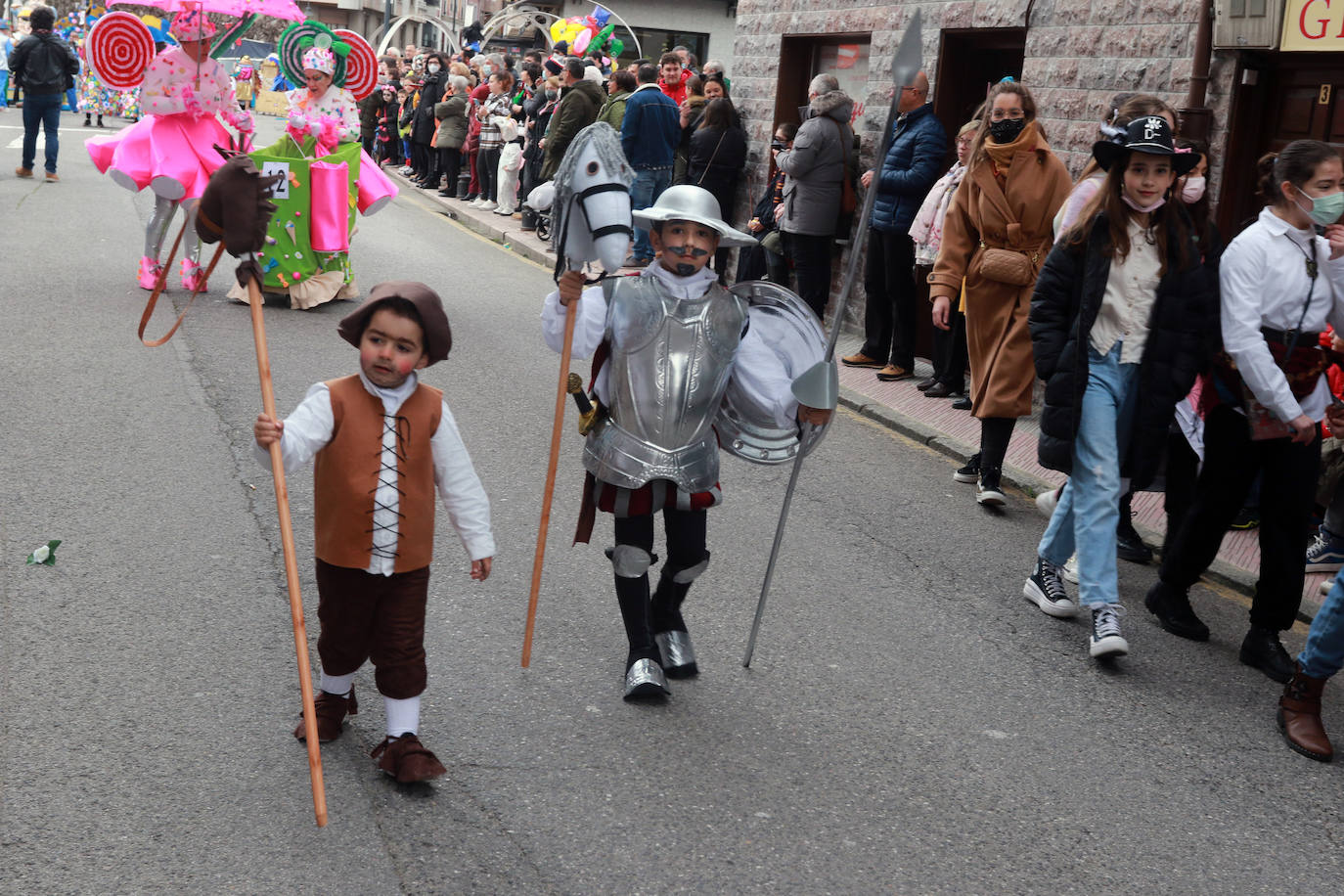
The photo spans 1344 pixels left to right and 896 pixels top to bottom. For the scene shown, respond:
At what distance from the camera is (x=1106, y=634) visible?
5.23 m

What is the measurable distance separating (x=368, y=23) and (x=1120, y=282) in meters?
83.6

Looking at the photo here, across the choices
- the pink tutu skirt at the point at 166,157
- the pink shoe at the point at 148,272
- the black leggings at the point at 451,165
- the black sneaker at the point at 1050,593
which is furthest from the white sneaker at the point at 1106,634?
the black leggings at the point at 451,165

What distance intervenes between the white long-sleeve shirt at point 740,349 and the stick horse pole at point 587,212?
0.06m

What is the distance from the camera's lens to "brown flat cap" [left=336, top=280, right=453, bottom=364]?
3.75m

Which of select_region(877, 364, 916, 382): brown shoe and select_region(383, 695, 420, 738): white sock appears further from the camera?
select_region(877, 364, 916, 382): brown shoe

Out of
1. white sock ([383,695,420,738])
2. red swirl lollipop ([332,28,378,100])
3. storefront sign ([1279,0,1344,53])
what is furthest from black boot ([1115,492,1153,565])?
red swirl lollipop ([332,28,378,100])

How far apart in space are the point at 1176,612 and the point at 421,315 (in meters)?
3.43

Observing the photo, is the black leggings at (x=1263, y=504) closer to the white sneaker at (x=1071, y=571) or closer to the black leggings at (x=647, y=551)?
the white sneaker at (x=1071, y=571)

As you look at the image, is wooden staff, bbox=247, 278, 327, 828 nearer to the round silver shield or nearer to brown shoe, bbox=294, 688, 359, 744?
brown shoe, bbox=294, 688, 359, 744

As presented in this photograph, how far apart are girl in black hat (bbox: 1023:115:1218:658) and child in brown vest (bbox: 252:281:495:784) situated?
2.47 metres

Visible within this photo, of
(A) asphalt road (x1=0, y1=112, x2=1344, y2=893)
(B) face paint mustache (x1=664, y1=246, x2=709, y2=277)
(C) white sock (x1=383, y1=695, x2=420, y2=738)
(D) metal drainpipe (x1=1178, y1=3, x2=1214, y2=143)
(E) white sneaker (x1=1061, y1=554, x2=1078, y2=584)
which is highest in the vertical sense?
(D) metal drainpipe (x1=1178, y1=3, x2=1214, y2=143)

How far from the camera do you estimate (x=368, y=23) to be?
83.3m

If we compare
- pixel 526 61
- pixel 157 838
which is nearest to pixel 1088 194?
pixel 157 838

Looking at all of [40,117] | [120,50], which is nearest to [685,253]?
[120,50]
